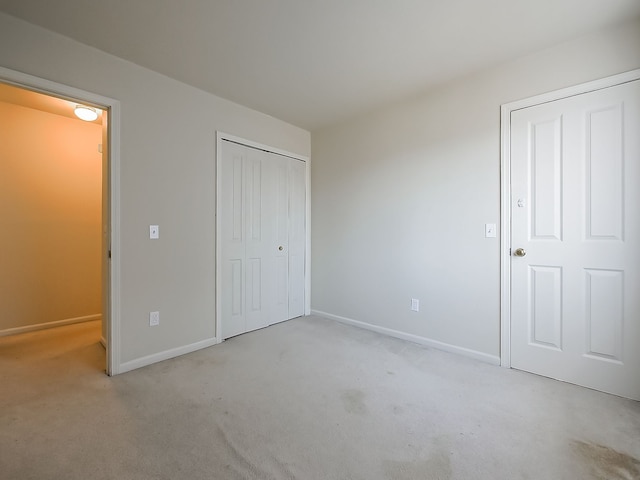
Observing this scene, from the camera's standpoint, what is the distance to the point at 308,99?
2.95 metres

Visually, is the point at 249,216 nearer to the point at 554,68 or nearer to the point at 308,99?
the point at 308,99

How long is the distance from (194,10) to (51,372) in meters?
2.81

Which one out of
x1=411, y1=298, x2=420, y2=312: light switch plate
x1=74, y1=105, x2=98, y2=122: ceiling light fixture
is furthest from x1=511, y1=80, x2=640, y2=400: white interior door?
x1=74, y1=105, x2=98, y2=122: ceiling light fixture

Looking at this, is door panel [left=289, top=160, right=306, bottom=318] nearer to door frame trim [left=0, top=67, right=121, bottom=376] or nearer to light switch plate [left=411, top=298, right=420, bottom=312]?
light switch plate [left=411, top=298, right=420, bottom=312]

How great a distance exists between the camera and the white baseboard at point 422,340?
250 centimetres

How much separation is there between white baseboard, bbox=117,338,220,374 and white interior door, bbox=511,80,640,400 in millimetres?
2702

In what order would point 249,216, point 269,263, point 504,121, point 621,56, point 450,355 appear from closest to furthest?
point 621,56 < point 504,121 < point 450,355 < point 249,216 < point 269,263

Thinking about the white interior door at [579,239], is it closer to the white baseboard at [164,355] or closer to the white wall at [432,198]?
the white wall at [432,198]

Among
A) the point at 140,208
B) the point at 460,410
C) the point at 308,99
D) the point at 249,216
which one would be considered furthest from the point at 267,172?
the point at 460,410

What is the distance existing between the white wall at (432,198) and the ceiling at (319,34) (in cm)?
18

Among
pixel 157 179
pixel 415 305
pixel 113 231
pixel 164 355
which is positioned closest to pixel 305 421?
pixel 164 355

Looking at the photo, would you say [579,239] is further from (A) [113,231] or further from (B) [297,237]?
(A) [113,231]

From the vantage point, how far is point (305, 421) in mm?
1709

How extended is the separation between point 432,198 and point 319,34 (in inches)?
66.4
